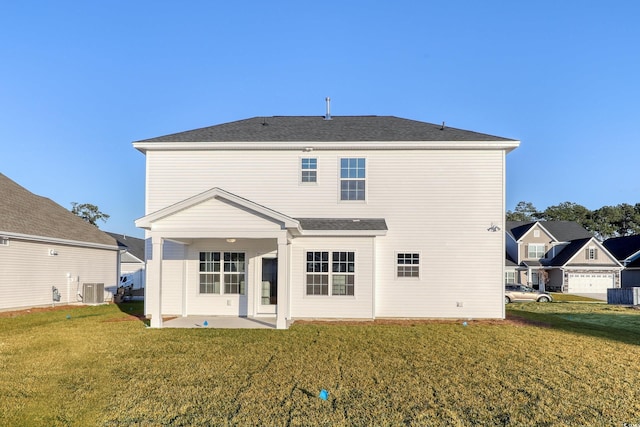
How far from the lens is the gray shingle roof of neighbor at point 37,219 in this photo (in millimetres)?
17938

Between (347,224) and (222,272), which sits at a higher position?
(347,224)

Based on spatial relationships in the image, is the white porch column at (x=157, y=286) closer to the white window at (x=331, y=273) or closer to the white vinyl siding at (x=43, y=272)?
the white window at (x=331, y=273)

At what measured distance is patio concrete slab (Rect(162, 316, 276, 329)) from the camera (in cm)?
1309

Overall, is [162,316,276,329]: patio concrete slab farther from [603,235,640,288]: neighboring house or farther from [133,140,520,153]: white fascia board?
[603,235,640,288]: neighboring house

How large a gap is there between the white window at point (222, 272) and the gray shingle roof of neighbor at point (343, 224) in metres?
2.76

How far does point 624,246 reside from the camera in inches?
1730

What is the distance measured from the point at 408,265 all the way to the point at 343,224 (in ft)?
8.91

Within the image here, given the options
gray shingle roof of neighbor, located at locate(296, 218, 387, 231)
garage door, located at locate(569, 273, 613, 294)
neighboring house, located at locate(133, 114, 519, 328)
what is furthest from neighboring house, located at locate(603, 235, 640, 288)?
gray shingle roof of neighbor, located at locate(296, 218, 387, 231)

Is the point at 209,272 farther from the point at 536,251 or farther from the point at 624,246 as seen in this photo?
the point at 624,246

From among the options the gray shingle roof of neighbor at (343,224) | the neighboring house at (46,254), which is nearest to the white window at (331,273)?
the gray shingle roof of neighbor at (343,224)

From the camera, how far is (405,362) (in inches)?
337

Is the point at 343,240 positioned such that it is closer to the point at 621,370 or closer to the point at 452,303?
the point at 452,303

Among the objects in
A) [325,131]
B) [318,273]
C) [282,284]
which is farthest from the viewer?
[325,131]

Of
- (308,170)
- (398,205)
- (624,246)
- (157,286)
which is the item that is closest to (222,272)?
(157,286)
